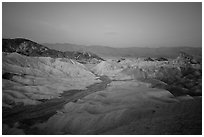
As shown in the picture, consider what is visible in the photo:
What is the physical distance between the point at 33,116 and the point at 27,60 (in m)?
31.9

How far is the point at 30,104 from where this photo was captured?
2508 centimetres

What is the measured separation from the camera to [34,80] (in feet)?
125

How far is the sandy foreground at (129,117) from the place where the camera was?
12.4 metres

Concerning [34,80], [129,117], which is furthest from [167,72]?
[34,80]

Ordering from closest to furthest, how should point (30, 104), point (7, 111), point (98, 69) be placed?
point (7, 111) < point (30, 104) < point (98, 69)

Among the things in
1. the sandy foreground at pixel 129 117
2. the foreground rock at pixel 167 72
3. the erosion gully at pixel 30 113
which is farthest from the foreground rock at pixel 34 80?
the foreground rock at pixel 167 72

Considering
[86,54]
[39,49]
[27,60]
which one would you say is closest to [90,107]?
[27,60]

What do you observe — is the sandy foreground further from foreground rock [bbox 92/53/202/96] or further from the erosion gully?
foreground rock [bbox 92/53/202/96]

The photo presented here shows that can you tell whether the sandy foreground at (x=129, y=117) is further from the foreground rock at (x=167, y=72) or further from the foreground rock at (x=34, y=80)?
the foreground rock at (x=167, y=72)

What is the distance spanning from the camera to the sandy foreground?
12395mm

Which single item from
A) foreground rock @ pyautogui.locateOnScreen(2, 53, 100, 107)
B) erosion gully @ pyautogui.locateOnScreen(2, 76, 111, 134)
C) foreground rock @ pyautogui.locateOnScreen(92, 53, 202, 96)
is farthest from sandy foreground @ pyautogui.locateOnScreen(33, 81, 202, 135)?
foreground rock @ pyautogui.locateOnScreen(92, 53, 202, 96)

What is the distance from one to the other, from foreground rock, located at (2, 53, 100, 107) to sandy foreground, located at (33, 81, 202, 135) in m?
9.11

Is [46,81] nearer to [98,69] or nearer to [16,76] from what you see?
[16,76]

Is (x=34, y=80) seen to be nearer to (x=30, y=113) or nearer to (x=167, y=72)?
(x=30, y=113)
